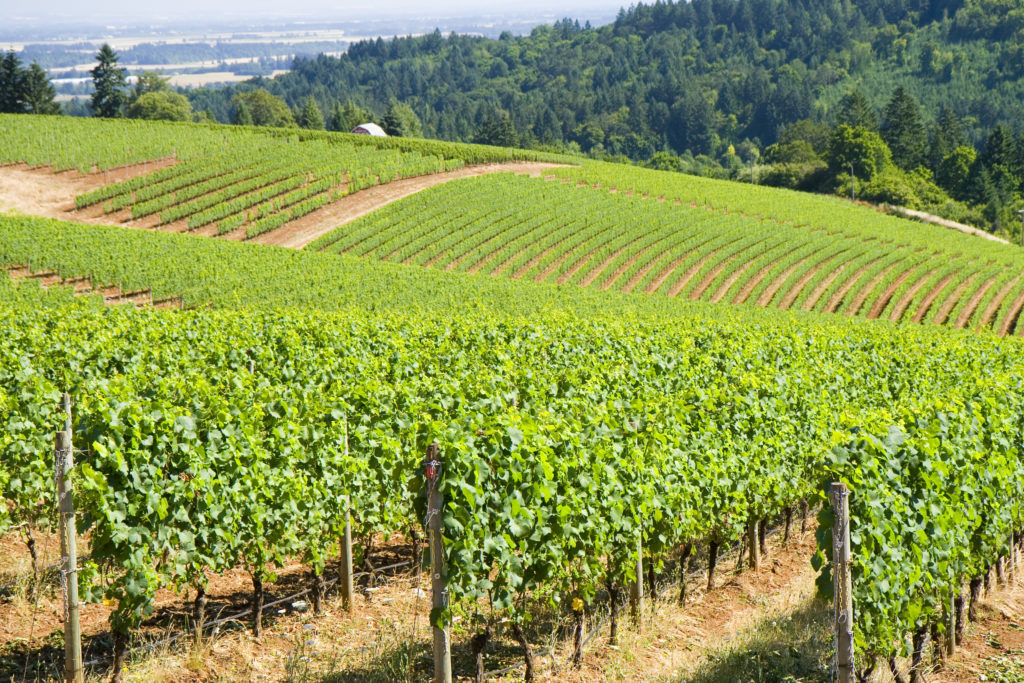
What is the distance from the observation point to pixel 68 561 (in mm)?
6805

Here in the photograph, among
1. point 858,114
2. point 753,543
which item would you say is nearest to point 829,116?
point 858,114

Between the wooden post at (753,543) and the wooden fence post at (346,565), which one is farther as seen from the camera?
the wooden post at (753,543)

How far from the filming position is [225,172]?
57.6 metres

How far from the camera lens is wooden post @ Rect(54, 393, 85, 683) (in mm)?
6684

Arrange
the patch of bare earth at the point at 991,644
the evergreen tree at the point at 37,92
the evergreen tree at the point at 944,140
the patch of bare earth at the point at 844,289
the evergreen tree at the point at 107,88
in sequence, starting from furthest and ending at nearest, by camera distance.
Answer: the evergreen tree at the point at 944,140
the evergreen tree at the point at 107,88
the evergreen tree at the point at 37,92
the patch of bare earth at the point at 844,289
the patch of bare earth at the point at 991,644

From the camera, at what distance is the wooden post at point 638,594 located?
356 inches

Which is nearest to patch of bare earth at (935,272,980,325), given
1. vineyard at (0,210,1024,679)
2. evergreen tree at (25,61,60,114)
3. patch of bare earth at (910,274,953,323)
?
patch of bare earth at (910,274,953,323)

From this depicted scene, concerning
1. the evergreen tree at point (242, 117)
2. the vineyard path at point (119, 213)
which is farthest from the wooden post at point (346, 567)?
the evergreen tree at point (242, 117)

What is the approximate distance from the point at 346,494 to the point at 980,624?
7.25 m

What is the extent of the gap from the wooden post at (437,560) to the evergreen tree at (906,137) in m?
117

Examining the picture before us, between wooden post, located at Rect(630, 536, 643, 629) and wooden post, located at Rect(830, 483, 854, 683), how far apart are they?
2351 mm

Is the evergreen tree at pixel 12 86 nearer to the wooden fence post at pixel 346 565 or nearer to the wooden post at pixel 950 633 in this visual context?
the wooden fence post at pixel 346 565

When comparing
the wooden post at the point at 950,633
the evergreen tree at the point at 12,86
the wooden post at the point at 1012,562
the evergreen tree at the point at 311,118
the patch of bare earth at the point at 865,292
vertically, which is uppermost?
the evergreen tree at the point at 12,86

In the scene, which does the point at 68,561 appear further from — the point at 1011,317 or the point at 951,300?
the point at 951,300
